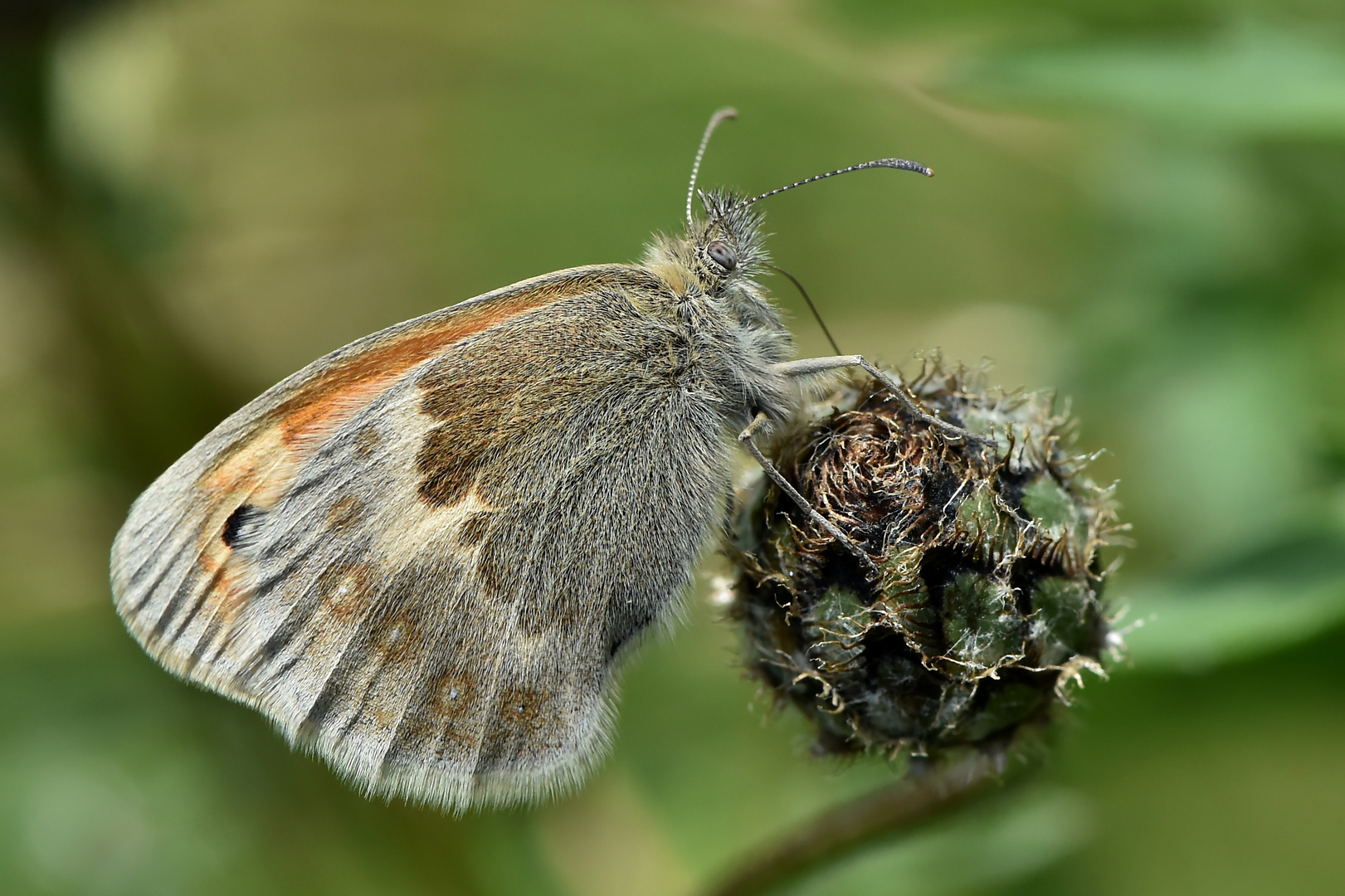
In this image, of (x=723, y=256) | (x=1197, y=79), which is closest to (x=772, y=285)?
(x=723, y=256)

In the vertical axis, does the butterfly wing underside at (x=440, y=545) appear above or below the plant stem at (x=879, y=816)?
above

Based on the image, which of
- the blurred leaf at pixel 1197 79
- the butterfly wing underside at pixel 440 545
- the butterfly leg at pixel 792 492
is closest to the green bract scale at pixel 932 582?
the butterfly leg at pixel 792 492

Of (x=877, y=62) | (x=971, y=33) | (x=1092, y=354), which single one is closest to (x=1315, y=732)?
(x=1092, y=354)

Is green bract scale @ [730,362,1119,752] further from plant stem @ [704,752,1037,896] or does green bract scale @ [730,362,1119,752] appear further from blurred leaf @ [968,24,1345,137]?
blurred leaf @ [968,24,1345,137]

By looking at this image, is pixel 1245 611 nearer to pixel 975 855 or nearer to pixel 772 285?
pixel 975 855

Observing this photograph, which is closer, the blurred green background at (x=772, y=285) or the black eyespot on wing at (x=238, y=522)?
the black eyespot on wing at (x=238, y=522)

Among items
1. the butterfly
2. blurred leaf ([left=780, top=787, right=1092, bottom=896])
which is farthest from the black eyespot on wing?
blurred leaf ([left=780, top=787, right=1092, bottom=896])

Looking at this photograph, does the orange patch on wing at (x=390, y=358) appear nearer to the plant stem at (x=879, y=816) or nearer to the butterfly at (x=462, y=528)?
the butterfly at (x=462, y=528)
